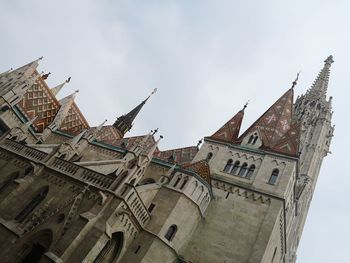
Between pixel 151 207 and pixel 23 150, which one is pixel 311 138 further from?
pixel 23 150

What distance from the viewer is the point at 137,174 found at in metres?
17.8

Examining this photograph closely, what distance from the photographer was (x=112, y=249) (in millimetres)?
16531

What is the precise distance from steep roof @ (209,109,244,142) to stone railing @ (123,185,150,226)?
30.1ft

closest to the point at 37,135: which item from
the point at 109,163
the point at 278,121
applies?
the point at 109,163

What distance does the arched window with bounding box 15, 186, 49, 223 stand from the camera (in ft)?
58.6

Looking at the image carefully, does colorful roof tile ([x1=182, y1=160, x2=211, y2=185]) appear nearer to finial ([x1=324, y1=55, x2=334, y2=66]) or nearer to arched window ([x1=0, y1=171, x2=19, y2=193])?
arched window ([x1=0, y1=171, x2=19, y2=193])

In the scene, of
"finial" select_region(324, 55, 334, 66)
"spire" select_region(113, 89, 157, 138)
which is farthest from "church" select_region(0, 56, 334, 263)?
"finial" select_region(324, 55, 334, 66)

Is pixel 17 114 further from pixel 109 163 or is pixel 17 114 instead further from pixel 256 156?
pixel 256 156

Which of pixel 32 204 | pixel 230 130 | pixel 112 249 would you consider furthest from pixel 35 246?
pixel 230 130

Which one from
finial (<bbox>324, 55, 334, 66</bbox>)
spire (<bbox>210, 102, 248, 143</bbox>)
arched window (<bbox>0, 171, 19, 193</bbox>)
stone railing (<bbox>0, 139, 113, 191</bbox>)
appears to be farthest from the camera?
finial (<bbox>324, 55, 334, 66</bbox>)

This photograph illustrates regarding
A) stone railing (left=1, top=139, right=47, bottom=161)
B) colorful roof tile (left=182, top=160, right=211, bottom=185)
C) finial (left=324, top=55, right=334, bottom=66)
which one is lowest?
stone railing (left=1, top=139, right=47, bottom=161)

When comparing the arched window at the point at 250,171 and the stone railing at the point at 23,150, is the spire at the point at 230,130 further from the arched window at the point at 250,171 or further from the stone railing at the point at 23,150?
the stone railing at the point at 23,150

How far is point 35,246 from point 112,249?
11.5 feet

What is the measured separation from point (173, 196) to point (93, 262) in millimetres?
5542
